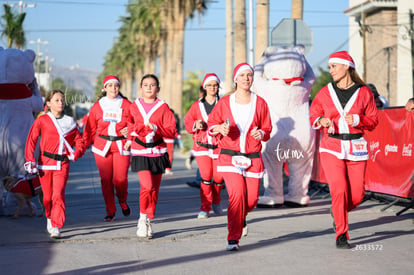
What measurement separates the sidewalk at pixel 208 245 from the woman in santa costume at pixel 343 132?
0.50 m

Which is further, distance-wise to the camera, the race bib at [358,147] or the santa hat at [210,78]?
the santa hat at [210,78]

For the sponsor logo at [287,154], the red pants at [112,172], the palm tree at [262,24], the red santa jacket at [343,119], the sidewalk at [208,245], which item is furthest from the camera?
the palm tree at [262,24]

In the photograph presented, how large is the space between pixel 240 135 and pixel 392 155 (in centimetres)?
442

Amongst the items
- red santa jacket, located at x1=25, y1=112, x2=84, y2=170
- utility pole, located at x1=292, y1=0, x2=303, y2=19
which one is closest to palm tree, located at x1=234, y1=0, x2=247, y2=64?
utility pole, located at x1=292, y1=0, x2=303, y2=19

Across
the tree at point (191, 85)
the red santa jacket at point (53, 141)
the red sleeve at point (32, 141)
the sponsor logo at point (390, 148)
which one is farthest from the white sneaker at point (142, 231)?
the tree at point (191, 85)

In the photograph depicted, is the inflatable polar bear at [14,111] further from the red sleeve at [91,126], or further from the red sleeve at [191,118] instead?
the red sleeve at [191,118]

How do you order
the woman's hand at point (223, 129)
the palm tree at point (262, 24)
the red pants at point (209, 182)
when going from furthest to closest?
the palm tree at point (262, 24) → the red pants at point (209, 182) → the woman's hand at point (223, 129)

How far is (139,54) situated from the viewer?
243 ft

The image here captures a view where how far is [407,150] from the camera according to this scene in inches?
444

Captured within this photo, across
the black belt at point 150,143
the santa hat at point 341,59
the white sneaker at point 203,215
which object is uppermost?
the santa hat at point 341,59

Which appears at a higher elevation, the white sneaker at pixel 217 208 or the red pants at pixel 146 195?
the red pants at pixel 146 195

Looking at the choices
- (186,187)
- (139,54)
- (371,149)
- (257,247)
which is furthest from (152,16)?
(257,247)

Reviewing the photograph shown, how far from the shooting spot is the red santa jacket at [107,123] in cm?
1069

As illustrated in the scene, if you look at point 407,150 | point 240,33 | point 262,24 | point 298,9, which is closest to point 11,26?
point 240,33
